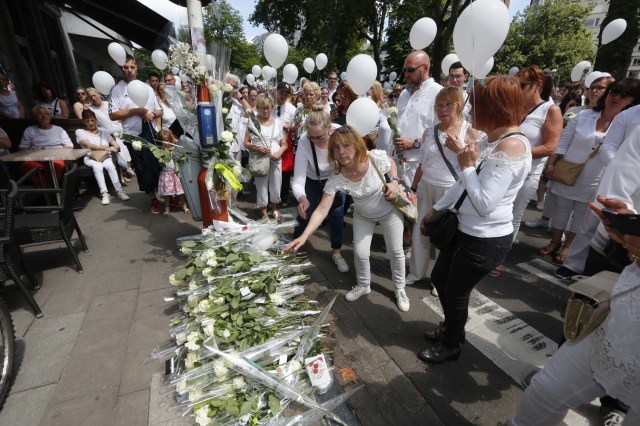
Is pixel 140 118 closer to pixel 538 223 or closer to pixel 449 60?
pixel 449 60

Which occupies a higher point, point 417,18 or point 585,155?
point 417,18

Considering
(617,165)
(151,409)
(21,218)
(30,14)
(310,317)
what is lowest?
(151,409)

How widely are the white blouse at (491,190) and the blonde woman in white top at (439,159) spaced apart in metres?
0.54

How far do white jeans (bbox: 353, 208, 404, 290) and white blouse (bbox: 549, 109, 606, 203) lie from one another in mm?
2398

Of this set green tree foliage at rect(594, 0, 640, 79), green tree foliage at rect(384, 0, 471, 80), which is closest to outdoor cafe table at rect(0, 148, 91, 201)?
green tree foliage at rect(384, 0, 471, 80)

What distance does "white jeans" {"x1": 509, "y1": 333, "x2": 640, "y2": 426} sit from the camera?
124cm

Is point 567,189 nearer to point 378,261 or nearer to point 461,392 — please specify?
point 378,261

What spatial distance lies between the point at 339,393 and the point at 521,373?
1341 millimetres

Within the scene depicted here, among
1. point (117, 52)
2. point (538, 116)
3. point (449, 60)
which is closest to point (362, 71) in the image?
point (538, 116)

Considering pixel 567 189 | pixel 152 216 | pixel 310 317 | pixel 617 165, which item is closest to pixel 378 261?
pixel 310 317

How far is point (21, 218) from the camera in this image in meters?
3.24

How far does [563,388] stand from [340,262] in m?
2.50

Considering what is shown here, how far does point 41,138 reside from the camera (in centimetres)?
545

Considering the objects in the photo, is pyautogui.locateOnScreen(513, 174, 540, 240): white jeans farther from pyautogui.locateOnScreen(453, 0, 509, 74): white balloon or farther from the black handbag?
the black handbag
